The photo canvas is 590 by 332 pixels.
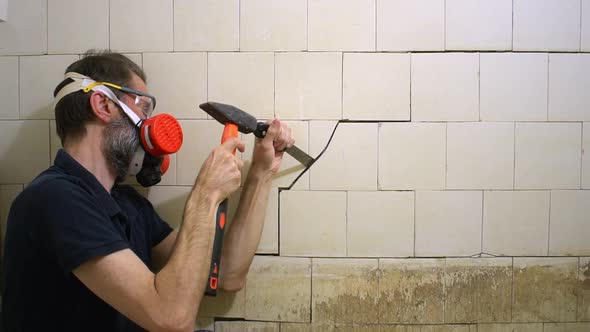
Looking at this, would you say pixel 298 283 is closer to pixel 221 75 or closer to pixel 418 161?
pixel 418 161

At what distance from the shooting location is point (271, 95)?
52.2 inches

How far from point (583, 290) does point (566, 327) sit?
16 centimetres

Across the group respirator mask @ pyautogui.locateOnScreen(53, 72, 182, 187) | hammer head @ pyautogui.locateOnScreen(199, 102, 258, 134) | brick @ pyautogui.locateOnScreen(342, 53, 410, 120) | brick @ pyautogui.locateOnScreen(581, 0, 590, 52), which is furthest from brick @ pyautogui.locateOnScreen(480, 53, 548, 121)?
respirator mask @ pyautogui.locateOnScreen(53, 72, 182, 187)

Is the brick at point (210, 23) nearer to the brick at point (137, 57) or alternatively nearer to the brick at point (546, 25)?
the brick at point (137, 57)

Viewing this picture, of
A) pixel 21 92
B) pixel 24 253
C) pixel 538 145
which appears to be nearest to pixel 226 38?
pixel 21 92

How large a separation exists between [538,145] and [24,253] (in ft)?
5.80

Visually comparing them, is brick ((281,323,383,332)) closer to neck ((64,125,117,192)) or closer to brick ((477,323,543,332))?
brick ((477,323,543,332))

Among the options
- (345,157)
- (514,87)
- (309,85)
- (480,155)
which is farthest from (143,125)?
(514,87)

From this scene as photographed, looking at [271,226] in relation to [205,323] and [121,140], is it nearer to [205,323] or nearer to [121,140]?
[205,323]

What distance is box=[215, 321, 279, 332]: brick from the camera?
135 cm

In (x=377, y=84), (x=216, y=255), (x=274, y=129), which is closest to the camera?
(x=216, y=255)

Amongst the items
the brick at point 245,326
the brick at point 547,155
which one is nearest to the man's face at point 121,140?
the brick at point 245,326

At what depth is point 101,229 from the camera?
88 centimetres

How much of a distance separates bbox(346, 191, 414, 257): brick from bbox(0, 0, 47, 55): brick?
55.1 inches
